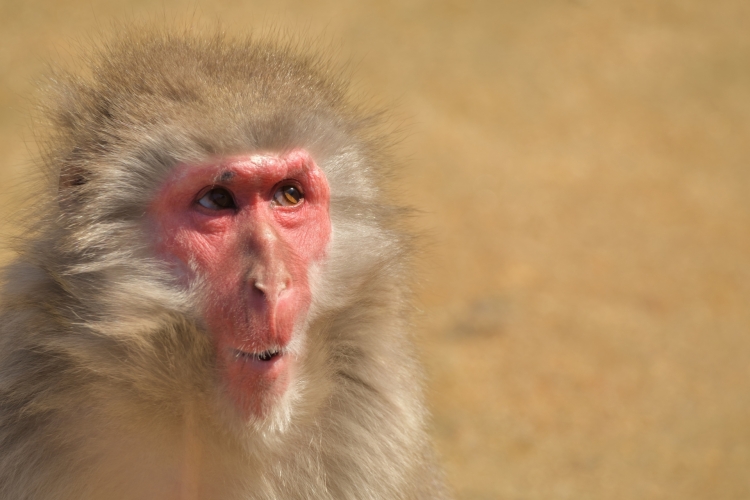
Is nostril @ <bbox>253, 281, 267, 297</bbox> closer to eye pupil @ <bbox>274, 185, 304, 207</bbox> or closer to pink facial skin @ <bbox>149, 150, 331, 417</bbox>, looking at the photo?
pink facial skin @ <bbox>149, 150, 331, 417</bbox>

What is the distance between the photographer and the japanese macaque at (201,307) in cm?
240

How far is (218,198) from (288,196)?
0.20 m

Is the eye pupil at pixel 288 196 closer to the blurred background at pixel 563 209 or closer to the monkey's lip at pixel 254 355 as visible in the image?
the monkey's lip at pixel 254 355

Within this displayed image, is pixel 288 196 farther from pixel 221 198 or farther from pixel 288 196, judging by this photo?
pixel 221 198

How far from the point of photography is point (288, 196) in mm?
2600

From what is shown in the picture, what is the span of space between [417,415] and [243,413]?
645 mm

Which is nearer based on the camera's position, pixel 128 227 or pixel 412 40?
pixel 128 227

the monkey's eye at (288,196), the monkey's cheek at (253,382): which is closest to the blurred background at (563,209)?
the monkey's eye at (288,196)

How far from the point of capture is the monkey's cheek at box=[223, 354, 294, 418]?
2383 mm

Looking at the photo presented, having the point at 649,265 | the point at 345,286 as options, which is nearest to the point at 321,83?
the point at 345,286

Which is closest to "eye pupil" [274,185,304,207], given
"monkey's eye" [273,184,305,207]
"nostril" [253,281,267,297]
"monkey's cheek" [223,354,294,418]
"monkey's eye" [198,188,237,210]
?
"monkey's eye" [273,184,305,207]

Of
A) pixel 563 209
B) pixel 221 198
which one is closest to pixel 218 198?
pixel 221 198

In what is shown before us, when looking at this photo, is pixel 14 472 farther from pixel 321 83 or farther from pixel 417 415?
pixel 321 83

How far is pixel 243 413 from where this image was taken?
2.41 metres
